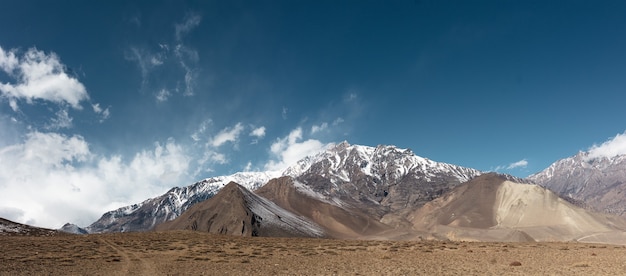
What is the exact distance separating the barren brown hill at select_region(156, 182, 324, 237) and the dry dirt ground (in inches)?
4359

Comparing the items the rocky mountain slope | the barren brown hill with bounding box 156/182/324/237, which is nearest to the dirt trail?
the rocky mountain slope

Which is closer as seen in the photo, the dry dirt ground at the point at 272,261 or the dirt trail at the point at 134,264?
the dry dirt ground at the point at 272,261

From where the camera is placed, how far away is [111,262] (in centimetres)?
2828

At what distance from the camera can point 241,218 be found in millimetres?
155375

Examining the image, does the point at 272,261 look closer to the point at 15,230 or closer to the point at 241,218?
the point at 15,230

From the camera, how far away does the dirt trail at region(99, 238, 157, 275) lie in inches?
969

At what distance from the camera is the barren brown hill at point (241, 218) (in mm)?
150625

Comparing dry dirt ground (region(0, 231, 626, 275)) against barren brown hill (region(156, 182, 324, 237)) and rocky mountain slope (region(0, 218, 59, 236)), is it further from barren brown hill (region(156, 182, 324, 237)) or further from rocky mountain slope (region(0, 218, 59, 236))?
barren brown hill (region(156, 182, 324, 237))

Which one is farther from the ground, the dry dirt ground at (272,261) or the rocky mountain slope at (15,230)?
the rocky mountain slope at (15,230)

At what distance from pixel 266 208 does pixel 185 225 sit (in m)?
35.3

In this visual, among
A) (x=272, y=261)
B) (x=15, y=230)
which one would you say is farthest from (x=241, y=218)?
(x=272, y=261)

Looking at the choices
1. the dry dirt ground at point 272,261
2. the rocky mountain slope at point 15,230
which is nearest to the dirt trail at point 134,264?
the dry dirt ground at point 272,261

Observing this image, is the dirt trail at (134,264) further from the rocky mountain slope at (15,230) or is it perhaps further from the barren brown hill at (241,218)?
the barren brown hill at (241,218)

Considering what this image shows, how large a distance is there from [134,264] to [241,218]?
428 feet
